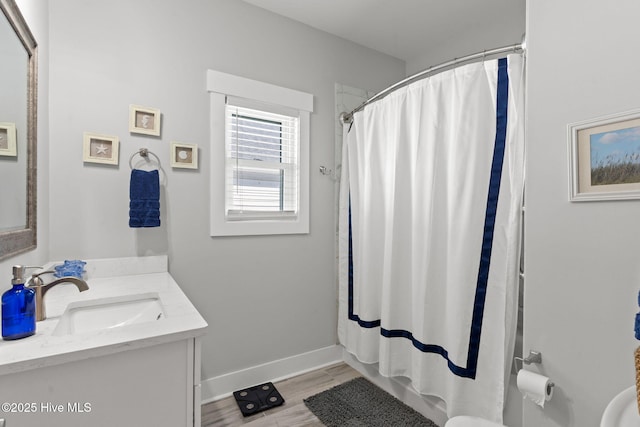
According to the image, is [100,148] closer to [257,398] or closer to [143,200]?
[143,200]

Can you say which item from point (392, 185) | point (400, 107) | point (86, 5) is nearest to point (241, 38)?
point (86, 5)

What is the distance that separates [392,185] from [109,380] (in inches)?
64.9

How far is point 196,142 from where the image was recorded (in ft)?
6.24

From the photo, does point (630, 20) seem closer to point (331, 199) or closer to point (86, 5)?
point (331, 199)

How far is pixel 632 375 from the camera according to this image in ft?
2.99

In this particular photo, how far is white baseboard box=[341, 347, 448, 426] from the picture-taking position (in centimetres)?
171

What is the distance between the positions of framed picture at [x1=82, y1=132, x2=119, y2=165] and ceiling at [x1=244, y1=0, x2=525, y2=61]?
1314 millimetres

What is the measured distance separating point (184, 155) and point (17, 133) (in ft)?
2.60

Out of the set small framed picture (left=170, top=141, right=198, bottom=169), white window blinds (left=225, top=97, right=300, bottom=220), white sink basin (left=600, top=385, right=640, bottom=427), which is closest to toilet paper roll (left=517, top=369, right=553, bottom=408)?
white sink basin (left=600, top=385, right=640, bottom=427)

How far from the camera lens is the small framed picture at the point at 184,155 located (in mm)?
1819

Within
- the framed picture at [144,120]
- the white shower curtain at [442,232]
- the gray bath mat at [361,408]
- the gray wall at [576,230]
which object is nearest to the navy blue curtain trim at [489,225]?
the white shower curtain at [442,232]

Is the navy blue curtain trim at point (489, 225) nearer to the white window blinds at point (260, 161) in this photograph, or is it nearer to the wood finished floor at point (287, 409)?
the wood finished floor at point (287, 409)

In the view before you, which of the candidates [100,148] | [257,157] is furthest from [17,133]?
[257,157]

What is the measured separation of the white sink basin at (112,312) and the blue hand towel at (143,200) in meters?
0.44
